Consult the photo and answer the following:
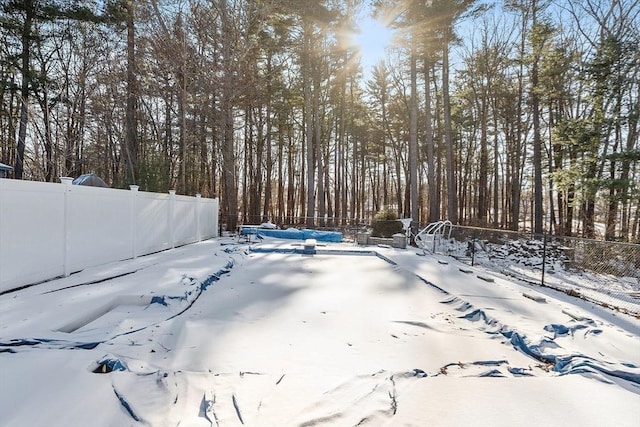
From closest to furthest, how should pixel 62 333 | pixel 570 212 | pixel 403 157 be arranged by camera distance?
pixel 62 333 → pixel 570 212 → pixel 403 157

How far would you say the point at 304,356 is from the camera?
267 centimetres

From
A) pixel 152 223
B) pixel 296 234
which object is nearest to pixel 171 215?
pixel 152 223

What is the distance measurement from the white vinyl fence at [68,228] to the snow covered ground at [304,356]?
330 mm

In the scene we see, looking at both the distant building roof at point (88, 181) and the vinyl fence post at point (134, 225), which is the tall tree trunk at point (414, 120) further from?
the distant building roof at point (88, 181)

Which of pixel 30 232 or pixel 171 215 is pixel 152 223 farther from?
pixel 30 232

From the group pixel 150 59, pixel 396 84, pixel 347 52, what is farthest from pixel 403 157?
pixel 150 59

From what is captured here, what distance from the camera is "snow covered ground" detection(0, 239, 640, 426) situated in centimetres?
188

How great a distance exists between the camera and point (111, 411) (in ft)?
5.86

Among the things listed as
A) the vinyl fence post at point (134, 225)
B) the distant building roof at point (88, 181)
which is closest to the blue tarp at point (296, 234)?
the distant building roof at point (88, 181)

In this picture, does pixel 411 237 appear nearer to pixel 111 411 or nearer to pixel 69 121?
pixel 111 411


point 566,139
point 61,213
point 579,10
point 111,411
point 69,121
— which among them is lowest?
point 111,411

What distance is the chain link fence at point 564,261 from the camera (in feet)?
21.0

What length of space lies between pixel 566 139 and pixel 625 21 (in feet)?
20.8

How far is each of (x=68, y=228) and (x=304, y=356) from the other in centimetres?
420
